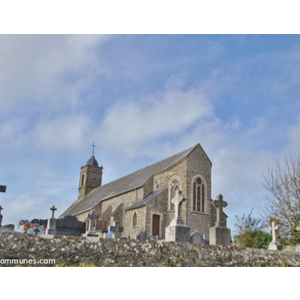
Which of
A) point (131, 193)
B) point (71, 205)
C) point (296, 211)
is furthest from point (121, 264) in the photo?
point (71, 205)

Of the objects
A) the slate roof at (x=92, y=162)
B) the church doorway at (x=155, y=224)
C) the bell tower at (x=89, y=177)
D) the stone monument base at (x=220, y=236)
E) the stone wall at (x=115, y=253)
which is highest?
the slate roof at (x=92, y=162)

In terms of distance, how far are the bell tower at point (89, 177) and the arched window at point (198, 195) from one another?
25.8 meters

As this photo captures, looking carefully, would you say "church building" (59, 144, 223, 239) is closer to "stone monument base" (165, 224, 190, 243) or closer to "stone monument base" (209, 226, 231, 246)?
"stone monument base" (209, 226, 231, 246)

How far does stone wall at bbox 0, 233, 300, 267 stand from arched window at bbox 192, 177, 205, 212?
48.3 feet

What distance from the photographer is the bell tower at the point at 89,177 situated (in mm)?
48438

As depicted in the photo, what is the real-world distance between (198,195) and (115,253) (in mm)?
18097

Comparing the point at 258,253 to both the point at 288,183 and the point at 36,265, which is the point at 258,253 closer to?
the point at 36,265

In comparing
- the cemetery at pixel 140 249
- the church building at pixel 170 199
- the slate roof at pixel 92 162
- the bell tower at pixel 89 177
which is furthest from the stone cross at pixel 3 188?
the slate roof at pixel 92 162

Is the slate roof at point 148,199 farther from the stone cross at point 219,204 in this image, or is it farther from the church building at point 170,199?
the stone cross at point 219,204

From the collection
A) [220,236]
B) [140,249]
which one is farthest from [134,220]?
[140,249]

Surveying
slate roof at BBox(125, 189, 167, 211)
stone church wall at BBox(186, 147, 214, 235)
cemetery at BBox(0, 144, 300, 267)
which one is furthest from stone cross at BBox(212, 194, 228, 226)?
slate roof at BBox(125, 189, 167, 211)

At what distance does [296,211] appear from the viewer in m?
19.3

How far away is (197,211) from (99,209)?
1317cm

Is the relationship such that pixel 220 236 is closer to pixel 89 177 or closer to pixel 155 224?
pixel 155 224
